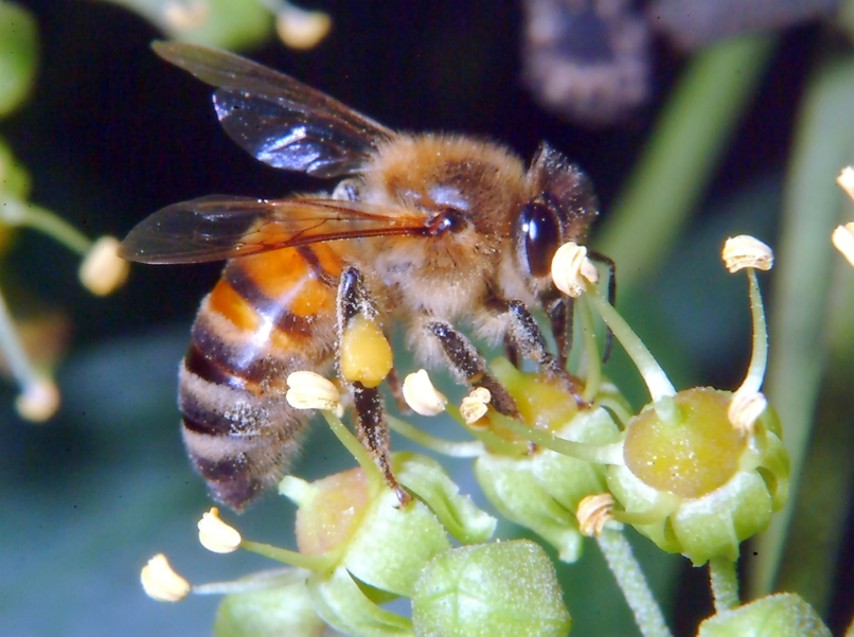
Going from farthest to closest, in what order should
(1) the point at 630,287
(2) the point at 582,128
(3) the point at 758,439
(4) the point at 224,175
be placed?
(2) the point at 582,128 < (4) the point at 224,175 < (1) the point at 630,287 < (3) the point at 758,439

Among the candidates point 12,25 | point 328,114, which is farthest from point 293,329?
point 12,25

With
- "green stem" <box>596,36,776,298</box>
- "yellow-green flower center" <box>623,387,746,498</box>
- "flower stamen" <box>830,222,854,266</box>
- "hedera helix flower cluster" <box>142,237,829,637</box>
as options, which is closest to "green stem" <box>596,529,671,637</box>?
"hedera helix flower cluster" <box>142,237,829,637</box>

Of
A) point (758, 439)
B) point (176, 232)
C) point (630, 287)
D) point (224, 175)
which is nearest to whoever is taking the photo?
point (758, 439)

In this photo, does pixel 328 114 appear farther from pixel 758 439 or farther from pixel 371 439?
pixel 758 439

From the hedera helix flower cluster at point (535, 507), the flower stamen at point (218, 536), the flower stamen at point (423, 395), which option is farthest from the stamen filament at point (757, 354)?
the flower stamen at point (218, 536)

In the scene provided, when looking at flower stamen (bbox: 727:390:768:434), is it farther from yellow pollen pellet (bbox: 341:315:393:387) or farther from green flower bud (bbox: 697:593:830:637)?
yellow pollen pellet (bbox: 341:315:393:387)

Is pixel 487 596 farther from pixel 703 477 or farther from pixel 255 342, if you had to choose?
pixel 255 342
